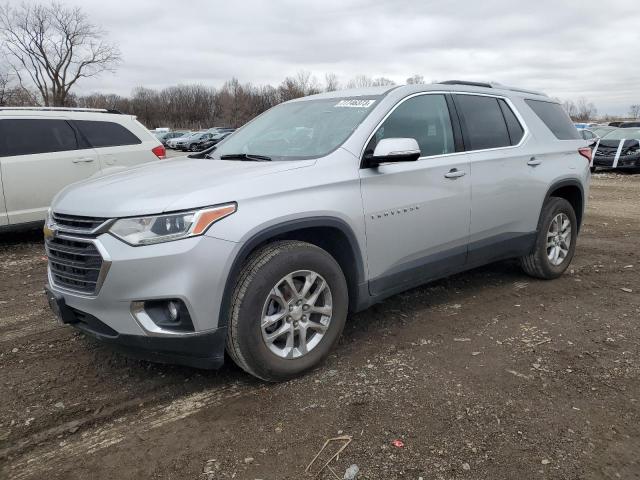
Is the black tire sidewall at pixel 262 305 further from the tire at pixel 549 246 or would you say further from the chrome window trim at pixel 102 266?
the tire at pixel 549 246

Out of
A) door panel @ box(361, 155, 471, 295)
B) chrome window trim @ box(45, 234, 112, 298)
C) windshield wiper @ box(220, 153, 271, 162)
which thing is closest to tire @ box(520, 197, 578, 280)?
door panel @ box(361, 155, 471, 295)

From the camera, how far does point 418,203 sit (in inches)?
146

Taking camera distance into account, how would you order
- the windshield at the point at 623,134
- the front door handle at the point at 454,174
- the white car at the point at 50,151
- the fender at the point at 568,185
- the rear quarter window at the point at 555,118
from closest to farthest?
the front door handle at the point at 454,174 → the fender at the point at 568,185 → the rear quarter window at the point at 555,118 → the white car at the point at 50,151 → the windshield at the point at 623,134

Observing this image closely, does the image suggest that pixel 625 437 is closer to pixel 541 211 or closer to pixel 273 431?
pixel 273 431

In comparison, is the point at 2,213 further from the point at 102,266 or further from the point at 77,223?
the point at 102,266

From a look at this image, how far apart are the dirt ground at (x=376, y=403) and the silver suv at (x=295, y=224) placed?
35cm

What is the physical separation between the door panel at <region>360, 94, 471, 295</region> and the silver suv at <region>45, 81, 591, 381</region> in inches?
0.5

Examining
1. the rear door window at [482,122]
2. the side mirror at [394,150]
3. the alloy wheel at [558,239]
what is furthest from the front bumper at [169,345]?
the alloy wheel at [558,239]

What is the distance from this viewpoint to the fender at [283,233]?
281 centimetres

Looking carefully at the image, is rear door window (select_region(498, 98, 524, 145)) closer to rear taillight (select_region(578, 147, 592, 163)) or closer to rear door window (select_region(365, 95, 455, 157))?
rear door window (select_region(365, 95, 455, 157))

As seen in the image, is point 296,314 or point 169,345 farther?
point 296,314

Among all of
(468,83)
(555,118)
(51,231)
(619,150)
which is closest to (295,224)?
(51,231)

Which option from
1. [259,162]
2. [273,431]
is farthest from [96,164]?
[273,431]

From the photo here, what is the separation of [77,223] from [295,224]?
3.99ft
